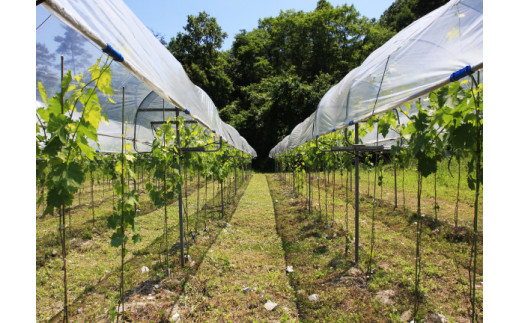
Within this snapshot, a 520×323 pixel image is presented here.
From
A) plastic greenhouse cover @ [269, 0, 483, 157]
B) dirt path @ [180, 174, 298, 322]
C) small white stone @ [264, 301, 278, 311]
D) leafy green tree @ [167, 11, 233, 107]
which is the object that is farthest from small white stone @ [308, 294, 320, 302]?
leafy green tree @ [167, 11, 233, 107]

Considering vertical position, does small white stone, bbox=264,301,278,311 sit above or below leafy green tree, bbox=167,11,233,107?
below

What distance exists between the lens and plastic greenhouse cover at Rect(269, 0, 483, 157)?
1.77 metres

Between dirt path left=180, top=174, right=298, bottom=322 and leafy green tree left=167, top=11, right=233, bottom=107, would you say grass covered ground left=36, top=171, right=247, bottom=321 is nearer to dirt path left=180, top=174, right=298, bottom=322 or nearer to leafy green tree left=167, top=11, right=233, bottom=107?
dirt path left=180, top=174, right=298, bottom=322

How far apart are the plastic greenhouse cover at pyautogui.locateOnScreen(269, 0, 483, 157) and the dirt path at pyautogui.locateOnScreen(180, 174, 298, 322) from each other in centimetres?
236

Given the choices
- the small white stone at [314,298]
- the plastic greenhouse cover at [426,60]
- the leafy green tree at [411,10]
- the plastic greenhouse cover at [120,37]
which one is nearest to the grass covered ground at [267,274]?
the small white stone at [314,298]

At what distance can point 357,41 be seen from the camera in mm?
35469

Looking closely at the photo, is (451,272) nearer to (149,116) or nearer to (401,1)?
(149,116)

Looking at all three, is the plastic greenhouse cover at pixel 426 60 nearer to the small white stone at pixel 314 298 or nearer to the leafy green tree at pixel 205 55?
the small white stone at pixel 314 298

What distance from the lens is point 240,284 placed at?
11.9ft

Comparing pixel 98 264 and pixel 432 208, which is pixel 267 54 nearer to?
pixel 432 208

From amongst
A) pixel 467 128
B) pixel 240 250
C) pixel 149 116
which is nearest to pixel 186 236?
pixel 240 250

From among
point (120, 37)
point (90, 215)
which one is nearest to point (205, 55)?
point (90, 215)

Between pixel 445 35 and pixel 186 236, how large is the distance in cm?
496

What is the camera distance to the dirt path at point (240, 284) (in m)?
2.96
